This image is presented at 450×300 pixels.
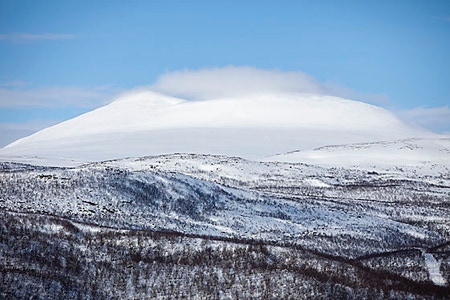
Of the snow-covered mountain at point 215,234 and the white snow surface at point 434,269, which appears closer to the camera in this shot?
the snow-covered mountain at point 215,234

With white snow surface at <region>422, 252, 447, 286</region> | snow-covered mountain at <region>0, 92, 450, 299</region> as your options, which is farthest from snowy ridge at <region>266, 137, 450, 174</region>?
white snow surface at <region>422, 252, 447, 286</region>

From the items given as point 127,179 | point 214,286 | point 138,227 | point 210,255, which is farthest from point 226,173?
point 214,286

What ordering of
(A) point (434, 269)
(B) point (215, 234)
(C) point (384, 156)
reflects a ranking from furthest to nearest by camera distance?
(C) point (384, 156) → (B) point (215, 234) → (A) point (434, 269)

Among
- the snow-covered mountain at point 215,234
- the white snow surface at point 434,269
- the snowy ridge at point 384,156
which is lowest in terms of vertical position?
the white snow surface at point 434,269

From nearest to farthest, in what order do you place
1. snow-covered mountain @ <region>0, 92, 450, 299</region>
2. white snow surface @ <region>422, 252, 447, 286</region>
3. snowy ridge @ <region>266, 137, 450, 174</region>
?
snow-covered mountain @ <region>0, 92, 450, 299</region>
white snow surface @ <region>422, 252, 447, 286</region>
snowy ridge @ <region>266, 137, 450, 174</region>

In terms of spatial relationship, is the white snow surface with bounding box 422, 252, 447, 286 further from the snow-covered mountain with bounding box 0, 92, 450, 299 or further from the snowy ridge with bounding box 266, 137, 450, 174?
the snowy ridge with bounding box 266, 137, 450, 174

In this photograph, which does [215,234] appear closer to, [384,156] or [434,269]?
[434,269]

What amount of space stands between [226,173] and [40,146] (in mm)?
89769

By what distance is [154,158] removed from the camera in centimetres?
11662

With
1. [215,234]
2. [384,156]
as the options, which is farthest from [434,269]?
[384,156]

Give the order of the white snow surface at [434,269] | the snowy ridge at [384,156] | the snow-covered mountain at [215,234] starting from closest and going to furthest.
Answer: the snow-covered mountain at [215,234]
the white snow surface at [434,269]
the snowy ridge at [384,156]

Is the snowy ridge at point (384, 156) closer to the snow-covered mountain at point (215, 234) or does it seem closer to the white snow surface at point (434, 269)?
the snow-covered mountain at point (215, 234)

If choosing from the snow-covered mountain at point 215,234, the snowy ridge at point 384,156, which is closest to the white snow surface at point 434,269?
the snow-covered mountain at point 215,234

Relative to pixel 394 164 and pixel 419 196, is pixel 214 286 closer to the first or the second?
pixel 419 196
